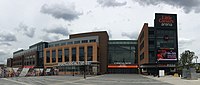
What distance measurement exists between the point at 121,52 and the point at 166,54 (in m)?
40.9

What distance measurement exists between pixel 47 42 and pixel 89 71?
4751cm

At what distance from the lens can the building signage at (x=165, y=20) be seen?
102750 millimetres

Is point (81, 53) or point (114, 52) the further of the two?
point (114, 52)

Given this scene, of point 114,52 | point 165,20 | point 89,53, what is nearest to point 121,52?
point 114,52

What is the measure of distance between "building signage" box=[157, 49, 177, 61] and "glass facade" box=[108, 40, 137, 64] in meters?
38.7

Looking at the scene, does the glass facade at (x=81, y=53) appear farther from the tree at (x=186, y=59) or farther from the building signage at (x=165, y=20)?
the tree at (x=186, y=59)

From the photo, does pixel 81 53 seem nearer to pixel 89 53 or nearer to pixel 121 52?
pixel 89 53

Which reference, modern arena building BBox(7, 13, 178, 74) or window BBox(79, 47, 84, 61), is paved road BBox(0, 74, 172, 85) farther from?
window BBox(79, 47, 84, 61)

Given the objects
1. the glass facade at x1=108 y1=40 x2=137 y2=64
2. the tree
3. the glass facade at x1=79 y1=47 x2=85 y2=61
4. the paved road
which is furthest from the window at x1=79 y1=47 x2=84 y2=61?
the paved road

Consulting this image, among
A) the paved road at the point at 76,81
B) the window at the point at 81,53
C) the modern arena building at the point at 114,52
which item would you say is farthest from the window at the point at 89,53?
the paved road at the point at 76,81

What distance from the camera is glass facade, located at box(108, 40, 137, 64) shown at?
140 meters

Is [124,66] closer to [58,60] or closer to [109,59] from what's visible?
[109,59]

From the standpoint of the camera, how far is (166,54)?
102 metres

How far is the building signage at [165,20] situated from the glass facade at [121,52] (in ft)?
131
